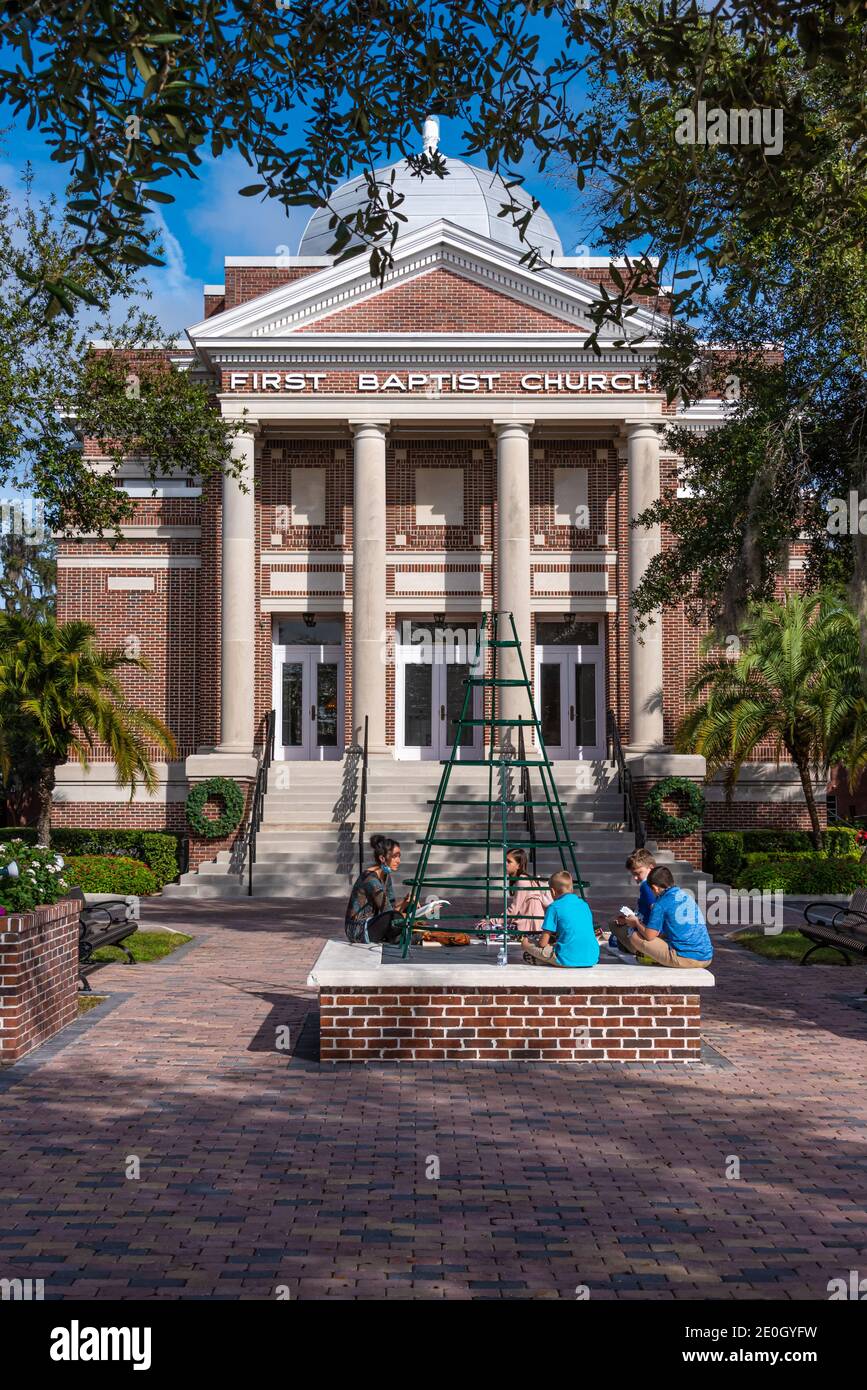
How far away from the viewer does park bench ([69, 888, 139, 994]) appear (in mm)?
13476

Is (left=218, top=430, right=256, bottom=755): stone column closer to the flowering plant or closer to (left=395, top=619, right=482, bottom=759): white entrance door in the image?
(left=395, top=619, right=482, bottom=759): white entrance door

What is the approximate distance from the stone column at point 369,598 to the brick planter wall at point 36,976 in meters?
16.6

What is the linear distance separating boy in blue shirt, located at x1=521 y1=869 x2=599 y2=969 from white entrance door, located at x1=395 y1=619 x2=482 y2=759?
2020 cm

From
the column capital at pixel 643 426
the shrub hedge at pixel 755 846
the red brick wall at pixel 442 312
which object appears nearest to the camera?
the shrub hedge at pixel 755 846

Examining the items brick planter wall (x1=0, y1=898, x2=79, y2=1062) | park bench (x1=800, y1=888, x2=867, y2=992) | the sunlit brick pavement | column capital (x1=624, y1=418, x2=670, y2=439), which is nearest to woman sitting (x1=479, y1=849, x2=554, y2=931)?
the sunlit brick pavement

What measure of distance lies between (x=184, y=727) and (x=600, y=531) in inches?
405

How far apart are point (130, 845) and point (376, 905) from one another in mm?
17264

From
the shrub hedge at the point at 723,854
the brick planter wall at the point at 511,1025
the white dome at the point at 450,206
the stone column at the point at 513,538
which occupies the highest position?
the white dome at the point at 450,206

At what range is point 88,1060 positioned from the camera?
999 centimetres

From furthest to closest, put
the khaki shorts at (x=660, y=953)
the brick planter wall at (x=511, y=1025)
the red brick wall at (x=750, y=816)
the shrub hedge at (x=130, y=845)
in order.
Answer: the red brick wall at (x=750, y=816) < the shrub hedge at (x=130, y=845) < the khaki shorts at (x=660, y=953) < the brick planter wall at (x=511, y=1025)

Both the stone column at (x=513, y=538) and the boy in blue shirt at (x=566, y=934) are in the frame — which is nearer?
the boy in blue shirt at (x=566, y=934)

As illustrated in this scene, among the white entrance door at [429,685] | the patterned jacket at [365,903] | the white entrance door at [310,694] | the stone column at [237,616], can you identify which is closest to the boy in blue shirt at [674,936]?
the patterned jacket at [365,903]

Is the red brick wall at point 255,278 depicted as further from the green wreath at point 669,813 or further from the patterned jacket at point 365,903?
the patterned jacket at point 365,903

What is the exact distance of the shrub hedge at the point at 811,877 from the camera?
2288 centimetres
